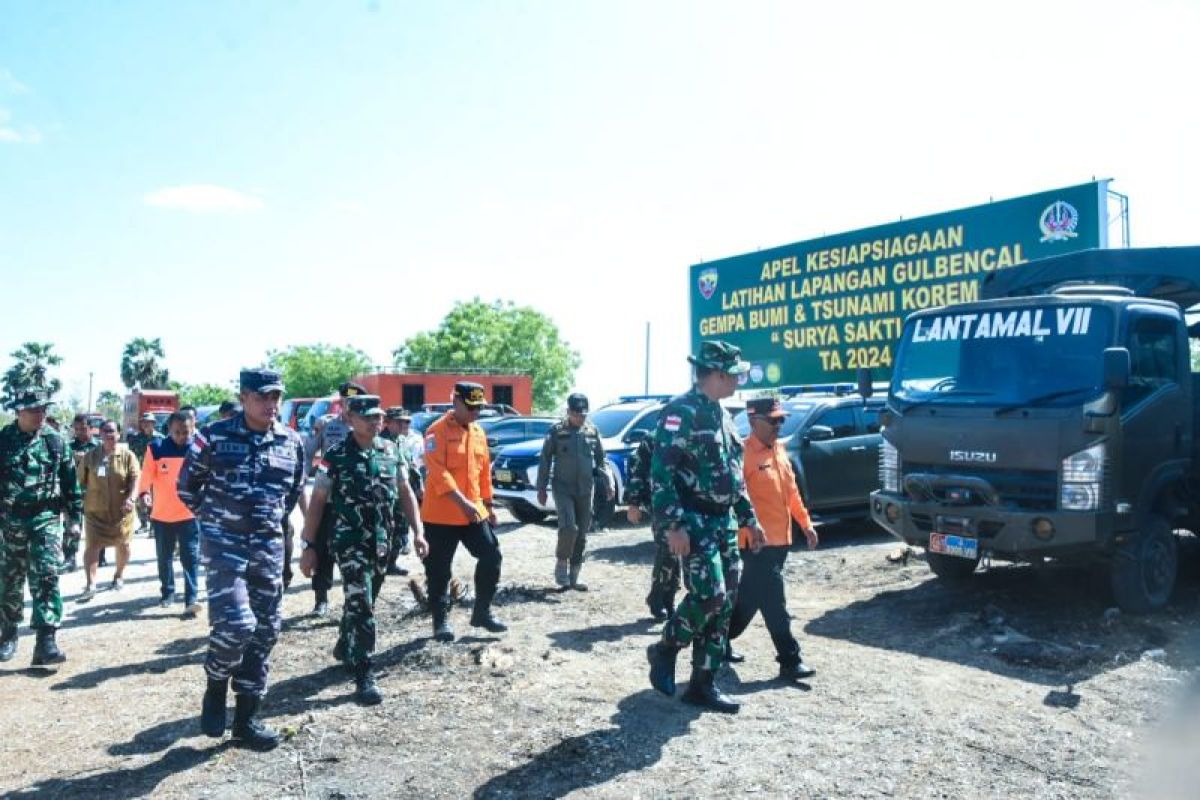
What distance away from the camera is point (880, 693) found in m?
5.43

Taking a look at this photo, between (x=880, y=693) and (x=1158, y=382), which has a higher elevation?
(x=1158, y=382)

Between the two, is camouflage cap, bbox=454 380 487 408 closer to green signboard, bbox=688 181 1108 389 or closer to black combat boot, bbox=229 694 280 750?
black combat boot, bbox=229 694 280 750

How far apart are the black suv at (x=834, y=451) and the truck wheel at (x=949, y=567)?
2827mm

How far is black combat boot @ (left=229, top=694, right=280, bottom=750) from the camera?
→ 14.9 feet

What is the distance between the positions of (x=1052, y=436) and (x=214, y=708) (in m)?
5.67

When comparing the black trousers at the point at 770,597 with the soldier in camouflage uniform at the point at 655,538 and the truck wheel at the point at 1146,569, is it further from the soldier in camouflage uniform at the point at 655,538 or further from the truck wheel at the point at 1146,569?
the truck wheel at the point at 1146,569

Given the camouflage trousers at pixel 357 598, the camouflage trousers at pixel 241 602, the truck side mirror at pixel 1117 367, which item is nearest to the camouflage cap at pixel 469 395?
the camouflage trousers at pixel 357 598

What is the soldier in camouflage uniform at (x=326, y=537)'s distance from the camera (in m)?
5.96

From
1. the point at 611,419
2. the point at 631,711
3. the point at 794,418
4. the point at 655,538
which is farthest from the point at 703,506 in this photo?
the point at 611,419

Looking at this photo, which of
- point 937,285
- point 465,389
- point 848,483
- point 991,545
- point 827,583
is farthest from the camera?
point 937,285

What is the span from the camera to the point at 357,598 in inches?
204

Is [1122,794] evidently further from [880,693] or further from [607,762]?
[607,762]

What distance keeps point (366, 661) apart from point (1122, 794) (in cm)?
380

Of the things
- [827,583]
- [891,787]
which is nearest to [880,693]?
[891,787]
